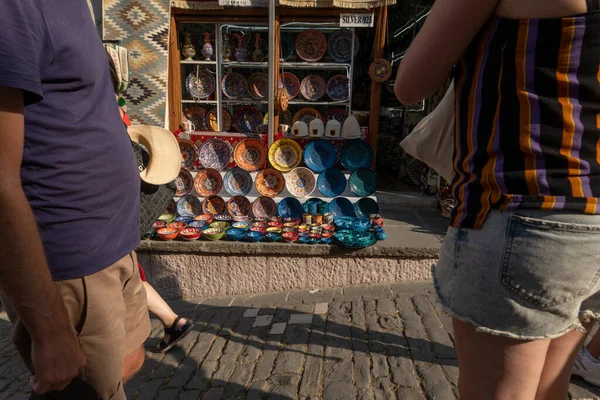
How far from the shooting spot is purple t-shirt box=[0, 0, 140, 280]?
86 centimetres

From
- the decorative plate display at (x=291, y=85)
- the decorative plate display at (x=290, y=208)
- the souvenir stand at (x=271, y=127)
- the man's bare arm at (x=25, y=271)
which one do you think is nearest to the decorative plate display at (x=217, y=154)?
the souvenir stand at (x=271, y=127)

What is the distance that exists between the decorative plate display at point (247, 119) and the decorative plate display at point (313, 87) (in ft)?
2.37

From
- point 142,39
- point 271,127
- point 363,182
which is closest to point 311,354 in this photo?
point 363,182

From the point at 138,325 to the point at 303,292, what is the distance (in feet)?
7.35

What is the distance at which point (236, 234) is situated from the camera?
3680mm

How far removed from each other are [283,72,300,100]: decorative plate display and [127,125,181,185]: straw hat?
2.45 metres

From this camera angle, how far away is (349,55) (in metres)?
5.21

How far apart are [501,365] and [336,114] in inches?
192

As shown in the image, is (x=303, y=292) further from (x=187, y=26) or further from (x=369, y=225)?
(x=187, y=26)

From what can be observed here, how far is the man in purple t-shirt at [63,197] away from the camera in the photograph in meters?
0.84

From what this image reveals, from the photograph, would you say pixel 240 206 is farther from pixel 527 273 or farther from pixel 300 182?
pixel 527 273

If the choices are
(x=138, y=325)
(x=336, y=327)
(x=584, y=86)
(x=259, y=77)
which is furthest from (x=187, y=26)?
(x=584, y=86)

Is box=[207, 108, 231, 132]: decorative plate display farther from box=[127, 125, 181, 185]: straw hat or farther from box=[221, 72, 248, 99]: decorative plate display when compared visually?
box=[127, 125, 181, 185]: straw hat

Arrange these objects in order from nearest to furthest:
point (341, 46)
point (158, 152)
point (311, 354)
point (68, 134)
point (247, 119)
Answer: point (68, 134) < point (311, 354) < point (158, 152) < point (341, 46) < point (247, 119)
